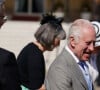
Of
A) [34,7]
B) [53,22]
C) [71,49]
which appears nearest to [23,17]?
[34,7]

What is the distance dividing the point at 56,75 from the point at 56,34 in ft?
5.45

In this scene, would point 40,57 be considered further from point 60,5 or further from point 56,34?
point 60,5

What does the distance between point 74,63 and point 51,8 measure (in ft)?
78.5

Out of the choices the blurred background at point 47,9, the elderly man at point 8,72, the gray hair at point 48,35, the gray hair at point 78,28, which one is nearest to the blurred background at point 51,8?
the blurred background at point 47,9

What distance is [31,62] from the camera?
534 cm

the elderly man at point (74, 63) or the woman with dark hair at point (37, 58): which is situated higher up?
the elderly man at point (74, 63)

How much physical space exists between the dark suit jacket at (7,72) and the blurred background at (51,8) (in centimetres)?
2257

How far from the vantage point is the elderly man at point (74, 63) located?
3.85 metres

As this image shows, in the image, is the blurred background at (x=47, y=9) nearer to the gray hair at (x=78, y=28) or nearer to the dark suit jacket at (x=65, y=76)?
the gray hair at (x=78, y=28)

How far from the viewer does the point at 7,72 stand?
3.20m

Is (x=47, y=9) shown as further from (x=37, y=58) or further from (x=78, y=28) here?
(x=78, y=28)

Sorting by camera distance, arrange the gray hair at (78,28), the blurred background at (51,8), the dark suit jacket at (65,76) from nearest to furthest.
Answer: the dark suit jacket at (65,76), the gray hair at (78,28), the blurred background at (51,8)

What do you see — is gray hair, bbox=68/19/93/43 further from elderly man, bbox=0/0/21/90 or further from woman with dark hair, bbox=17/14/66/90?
woman with dark hair, bbox=17/14/66/90

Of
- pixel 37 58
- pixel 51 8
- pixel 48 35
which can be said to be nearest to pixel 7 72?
pixel 37 58
